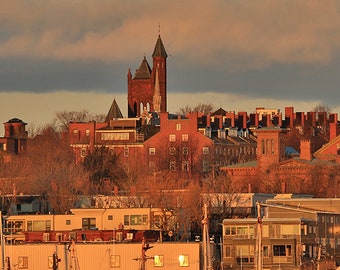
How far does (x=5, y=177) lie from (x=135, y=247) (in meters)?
77.3

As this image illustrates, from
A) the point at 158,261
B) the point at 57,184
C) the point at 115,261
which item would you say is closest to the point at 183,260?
the point at 158,261

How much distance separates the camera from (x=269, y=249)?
12962 cm

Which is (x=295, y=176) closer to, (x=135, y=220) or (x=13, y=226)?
(x=135, y=220)

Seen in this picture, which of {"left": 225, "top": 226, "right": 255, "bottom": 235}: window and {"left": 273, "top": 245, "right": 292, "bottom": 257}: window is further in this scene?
{"left": 225, "top": 226, "right": 255, "bottom": 235}: window

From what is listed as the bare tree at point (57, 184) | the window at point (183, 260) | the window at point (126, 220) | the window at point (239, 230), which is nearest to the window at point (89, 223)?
the window at point (126, 220)

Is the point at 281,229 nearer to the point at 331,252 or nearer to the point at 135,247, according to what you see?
the point at 331,252

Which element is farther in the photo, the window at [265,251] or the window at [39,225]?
the window at [39,225]

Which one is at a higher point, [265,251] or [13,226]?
[13,226]

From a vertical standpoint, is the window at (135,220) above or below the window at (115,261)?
above

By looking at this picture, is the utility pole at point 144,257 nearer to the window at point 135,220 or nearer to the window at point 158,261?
the window at point 158,261

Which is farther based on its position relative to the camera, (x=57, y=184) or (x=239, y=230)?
(x=57, y=184)

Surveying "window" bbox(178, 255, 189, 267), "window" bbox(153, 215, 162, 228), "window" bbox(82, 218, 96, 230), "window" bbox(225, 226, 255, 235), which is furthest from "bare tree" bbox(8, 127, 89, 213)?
"window" bbox(178, 255, 189, 267)

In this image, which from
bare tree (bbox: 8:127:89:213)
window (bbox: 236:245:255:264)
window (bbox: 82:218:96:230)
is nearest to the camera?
window (bbox: 236:245:255:264)

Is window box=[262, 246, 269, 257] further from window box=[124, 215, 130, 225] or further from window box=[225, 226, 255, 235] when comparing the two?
window box=[124, 215, 130, 225]
